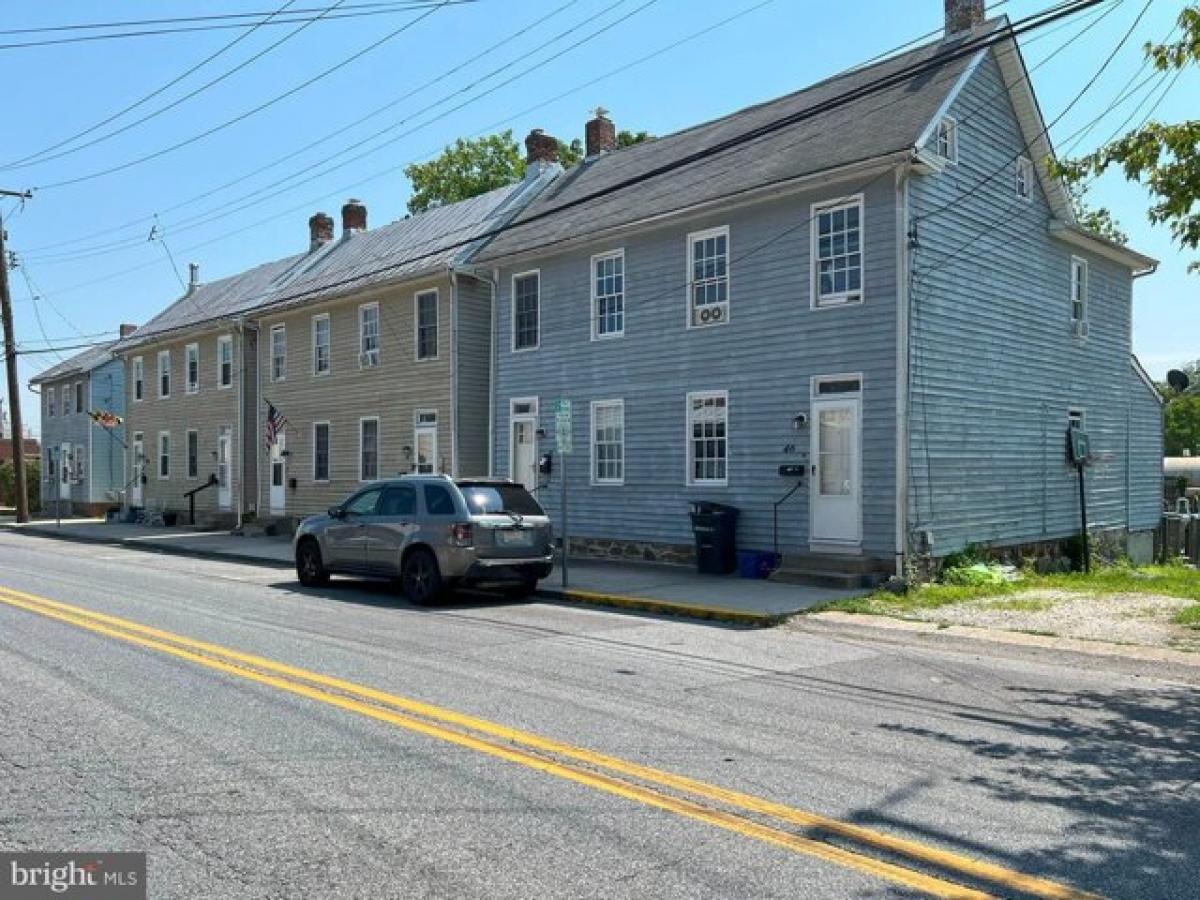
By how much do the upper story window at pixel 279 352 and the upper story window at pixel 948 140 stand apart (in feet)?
62.9

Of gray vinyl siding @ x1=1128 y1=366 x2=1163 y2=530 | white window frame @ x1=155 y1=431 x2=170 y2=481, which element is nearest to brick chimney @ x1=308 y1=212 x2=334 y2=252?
white window frame @ x1=155 y1=431 x2=170 y2=481

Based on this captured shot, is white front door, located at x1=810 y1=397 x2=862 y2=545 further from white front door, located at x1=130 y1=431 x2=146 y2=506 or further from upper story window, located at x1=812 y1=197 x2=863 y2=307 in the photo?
white front door, located at x1=130 y1=431 x2=146 y2=506

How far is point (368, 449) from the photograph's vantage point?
25.4m

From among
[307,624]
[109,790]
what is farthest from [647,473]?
[109,790]

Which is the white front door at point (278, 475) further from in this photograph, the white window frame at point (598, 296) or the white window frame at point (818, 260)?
the white window frame at point (818, 260)

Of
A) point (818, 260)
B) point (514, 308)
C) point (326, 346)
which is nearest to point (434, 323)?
point (514, 308)

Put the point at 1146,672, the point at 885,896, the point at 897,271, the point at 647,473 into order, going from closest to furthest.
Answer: the point at 885,896 < the point at 1146,672 < the point at 897,271 < the point at 647,473

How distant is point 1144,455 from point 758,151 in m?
11.5

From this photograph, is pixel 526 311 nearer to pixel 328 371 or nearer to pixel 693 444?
pixel 693 444

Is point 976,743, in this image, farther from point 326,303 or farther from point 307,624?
point 326,303

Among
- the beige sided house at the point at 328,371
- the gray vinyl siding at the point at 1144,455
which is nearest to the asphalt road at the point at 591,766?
the beige sided house at the point at 328,371

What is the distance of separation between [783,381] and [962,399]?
9.35 feet

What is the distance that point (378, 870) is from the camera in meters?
4.15

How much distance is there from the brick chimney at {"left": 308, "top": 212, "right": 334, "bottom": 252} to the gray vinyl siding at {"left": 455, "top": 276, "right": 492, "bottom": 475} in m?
13.5
